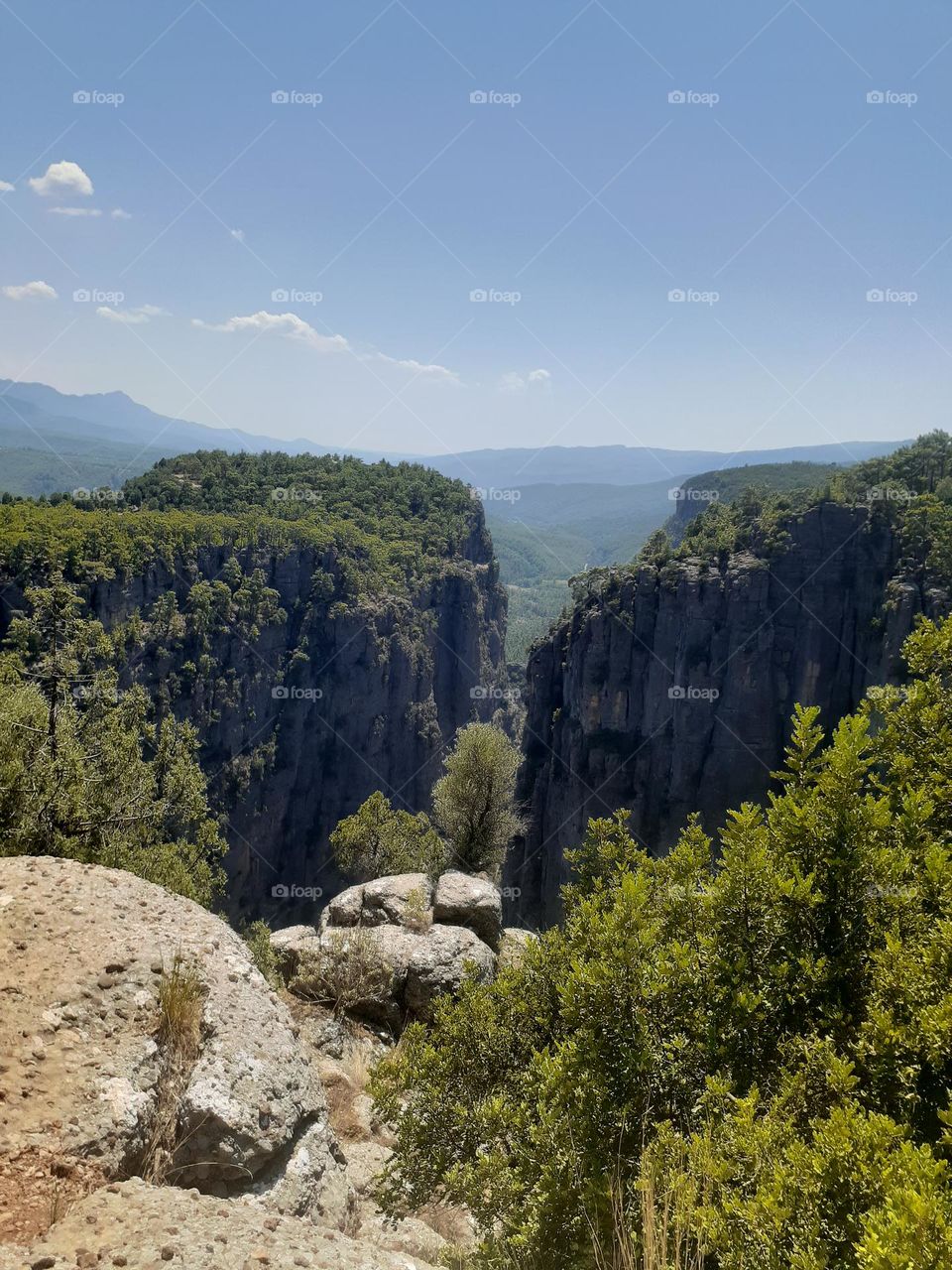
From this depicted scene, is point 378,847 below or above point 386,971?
below

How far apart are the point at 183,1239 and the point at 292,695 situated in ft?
267

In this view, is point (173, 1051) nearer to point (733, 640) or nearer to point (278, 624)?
point (733, 640)

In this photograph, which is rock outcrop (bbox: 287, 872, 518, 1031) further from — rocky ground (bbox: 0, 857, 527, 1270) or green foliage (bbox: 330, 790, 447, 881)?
green foliage (bbox: 330, 790, 447, 881)

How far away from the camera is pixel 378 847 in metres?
30.4

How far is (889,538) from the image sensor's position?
60.5 meters

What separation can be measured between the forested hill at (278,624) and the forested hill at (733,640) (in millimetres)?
26051

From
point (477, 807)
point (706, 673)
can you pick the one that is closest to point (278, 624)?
point (706, 673)

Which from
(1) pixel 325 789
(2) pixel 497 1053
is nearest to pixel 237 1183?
(2) pixel 497 1053

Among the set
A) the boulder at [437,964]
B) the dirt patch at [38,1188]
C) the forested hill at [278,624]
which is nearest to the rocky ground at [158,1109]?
the dirt patch at [38,1188]

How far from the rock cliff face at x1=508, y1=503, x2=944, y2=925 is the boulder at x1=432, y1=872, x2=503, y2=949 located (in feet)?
152

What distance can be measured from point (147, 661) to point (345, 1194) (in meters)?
64.1

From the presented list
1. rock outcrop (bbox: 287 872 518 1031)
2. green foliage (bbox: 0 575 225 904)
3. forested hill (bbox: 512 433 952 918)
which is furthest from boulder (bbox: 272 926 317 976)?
forested hill (bbox: 512 433 952 918)

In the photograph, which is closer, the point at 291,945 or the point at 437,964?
the point at 437,964

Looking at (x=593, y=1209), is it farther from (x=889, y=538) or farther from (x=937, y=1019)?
(x=889, y=538)
